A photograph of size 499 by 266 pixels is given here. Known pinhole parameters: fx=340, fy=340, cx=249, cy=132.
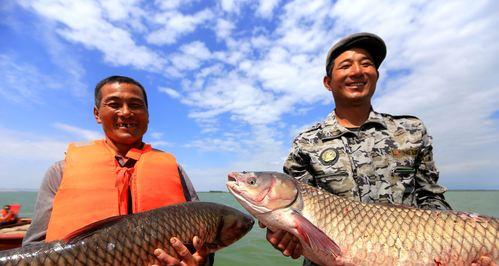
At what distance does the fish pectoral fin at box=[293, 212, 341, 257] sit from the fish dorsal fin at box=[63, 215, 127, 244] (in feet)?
5.33

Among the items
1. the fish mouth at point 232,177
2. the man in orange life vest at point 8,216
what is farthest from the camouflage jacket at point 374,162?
the man in orange life vest at point 8,216

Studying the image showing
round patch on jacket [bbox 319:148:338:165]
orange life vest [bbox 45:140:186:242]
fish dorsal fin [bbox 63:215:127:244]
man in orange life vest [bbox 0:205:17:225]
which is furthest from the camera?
man in orange life vest [bbox 0:205:17:225]

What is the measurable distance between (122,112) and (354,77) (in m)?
2.69

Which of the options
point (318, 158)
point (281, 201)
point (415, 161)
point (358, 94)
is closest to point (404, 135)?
point (415, 161)

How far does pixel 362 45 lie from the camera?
13.2 feet

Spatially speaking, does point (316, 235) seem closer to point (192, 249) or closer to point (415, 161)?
point (192, 249)

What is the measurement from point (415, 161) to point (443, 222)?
2.92 ft

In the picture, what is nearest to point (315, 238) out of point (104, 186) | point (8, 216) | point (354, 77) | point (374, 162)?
point (374, 162)

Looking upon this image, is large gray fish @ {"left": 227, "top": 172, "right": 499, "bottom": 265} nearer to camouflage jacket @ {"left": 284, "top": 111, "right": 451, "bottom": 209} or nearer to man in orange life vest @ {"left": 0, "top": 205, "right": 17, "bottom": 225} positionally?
camouflage jacket @ {"left": 284, "top": 111, "right": 451, "bottom": 209}

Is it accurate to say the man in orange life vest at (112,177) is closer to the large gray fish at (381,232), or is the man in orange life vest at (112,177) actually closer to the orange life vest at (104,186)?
the orange life vest at (104,186)

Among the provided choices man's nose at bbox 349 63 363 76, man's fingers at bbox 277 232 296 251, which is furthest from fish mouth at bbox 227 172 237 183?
man's nose at bbox 349 63 363 76

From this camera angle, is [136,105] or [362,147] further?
[136,105]

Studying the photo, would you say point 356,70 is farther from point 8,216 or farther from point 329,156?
point 8,216

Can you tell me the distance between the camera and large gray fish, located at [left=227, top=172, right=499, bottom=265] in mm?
2854
